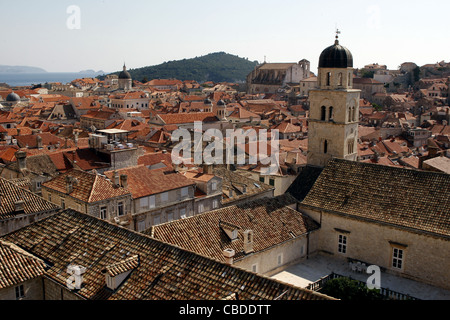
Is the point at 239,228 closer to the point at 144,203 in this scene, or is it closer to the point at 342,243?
the point at 342,243

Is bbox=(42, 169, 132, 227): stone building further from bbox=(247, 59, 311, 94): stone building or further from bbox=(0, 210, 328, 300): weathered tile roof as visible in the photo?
bbox=(247, 59, 311, 94): stone building

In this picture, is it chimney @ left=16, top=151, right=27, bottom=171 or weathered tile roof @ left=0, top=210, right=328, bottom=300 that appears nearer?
weathered tile roof @ left=0, top=210, right=328, bottom=300

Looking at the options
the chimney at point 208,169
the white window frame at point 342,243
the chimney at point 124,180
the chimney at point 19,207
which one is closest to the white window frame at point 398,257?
the white window frame at point 342,243

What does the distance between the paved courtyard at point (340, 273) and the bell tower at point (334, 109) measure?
9.01 metres

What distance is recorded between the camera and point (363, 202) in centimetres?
2745

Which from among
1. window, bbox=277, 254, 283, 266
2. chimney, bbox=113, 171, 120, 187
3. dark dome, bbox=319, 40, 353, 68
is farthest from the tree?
dark dome, bbox=319, 40, 353, 68

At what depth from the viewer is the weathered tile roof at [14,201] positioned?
2142 centimetres

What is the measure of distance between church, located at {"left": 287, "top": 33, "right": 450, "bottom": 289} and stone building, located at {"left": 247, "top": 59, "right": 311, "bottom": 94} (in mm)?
127845

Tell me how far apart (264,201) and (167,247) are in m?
12.5

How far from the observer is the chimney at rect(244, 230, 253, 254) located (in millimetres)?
23084

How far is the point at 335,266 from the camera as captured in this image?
27047 mm

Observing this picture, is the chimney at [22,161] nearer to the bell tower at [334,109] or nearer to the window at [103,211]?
the window at [103,211]
